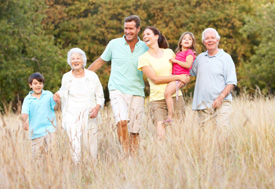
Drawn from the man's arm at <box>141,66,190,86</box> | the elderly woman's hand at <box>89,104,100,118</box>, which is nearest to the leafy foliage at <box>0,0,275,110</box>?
the elderly woman's hand at <box>89,104,100,118</box>

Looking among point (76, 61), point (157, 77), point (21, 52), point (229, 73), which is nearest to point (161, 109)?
point (157, 77)

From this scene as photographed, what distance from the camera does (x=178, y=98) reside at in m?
5.84

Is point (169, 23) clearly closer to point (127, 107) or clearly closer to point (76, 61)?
point (127, 107)

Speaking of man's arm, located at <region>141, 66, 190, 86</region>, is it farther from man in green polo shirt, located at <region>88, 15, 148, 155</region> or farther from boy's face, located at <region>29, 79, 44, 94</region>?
boy's face, located at <region>29, 79, 44, 94</region>

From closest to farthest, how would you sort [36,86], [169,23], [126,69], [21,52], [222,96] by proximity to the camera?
[222,96] → [126,69] → [36,86] → [21,52] → [169,23]

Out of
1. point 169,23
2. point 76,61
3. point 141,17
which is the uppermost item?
point 141,17

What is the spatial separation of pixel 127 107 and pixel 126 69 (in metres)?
0.55

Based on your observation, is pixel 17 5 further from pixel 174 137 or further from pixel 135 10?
pixel 174 137

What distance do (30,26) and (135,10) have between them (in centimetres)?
841

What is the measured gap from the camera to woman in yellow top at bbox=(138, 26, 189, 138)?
5.63 metres

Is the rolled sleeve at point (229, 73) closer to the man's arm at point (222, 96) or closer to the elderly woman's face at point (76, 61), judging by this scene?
the man's arm at point (222, 96)

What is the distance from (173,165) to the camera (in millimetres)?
4070

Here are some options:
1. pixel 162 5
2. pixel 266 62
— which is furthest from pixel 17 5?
pixel 266 62

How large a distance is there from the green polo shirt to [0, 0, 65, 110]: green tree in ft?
42.4
